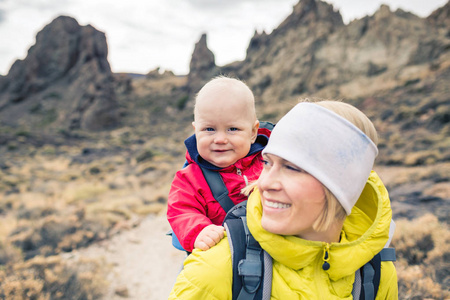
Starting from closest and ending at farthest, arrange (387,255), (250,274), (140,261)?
(250,274) < (387,255) < (140,261)

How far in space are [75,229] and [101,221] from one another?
24.9 inches

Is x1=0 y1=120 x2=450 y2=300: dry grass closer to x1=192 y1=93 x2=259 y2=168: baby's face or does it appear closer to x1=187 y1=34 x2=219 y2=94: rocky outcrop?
x1=192 y1=93 x2=259 y2=168: baby's face

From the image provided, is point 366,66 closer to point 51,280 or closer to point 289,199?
point 51,280

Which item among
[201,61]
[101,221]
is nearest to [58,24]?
[201,61]

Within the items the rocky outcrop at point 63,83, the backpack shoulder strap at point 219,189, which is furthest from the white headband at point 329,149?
the rocky outcrop at point 63,83

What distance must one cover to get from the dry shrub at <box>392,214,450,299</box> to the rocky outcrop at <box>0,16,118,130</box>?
126ft

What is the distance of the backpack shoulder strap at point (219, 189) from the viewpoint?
1.75 metres

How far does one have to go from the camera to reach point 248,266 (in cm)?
113

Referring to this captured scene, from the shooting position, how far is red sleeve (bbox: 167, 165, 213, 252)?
5.18ft

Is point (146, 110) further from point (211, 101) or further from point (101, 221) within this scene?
point (211, 101)

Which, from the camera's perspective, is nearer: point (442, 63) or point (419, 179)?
point (419, 179)

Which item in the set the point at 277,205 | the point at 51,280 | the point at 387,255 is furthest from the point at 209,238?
the point at 51,280

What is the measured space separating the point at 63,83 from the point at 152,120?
14.8 meters

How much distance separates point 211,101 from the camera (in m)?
1.82
